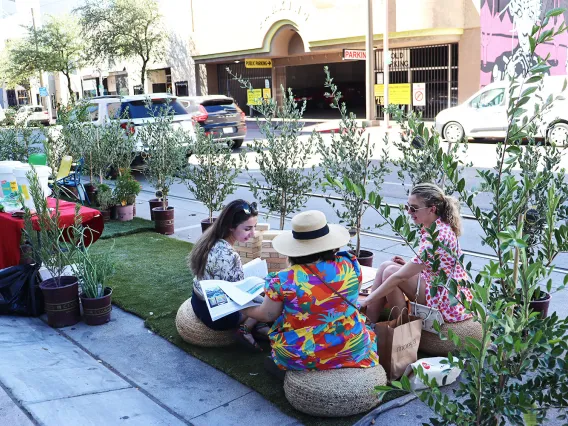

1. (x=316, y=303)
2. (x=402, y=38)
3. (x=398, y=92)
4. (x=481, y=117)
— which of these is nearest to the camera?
(x=316, y=303)

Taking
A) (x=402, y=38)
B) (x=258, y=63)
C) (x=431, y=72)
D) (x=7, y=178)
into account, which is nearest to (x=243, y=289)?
(x=7, y=178)

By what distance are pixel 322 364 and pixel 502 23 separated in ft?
68.4

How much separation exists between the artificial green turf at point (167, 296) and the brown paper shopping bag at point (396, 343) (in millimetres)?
451

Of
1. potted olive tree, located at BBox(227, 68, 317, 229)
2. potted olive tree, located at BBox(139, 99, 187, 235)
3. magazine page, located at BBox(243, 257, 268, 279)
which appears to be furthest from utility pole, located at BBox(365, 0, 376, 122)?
magazine page, located at BBox(243, 257, 268, 279)

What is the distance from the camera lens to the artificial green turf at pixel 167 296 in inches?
156

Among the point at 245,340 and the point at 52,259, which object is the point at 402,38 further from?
the point at 245,340

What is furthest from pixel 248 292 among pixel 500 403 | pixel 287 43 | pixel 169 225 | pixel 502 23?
pixel 287 43

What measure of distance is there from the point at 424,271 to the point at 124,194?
6.25 metres

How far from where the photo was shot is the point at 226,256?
14.1 feet

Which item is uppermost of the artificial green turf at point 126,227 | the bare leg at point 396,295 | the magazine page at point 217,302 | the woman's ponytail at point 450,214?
the woman's ponytail at point 450,214

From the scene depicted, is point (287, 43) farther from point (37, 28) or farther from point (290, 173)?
point (290, 173)

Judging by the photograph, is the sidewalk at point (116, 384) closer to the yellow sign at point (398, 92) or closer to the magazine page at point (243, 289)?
the magazine page at point (243, 289)

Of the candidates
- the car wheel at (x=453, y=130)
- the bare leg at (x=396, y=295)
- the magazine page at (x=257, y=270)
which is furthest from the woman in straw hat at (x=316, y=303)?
the car wheel at (x=453, y=130)

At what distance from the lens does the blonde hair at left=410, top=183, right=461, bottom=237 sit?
420 centimetres
